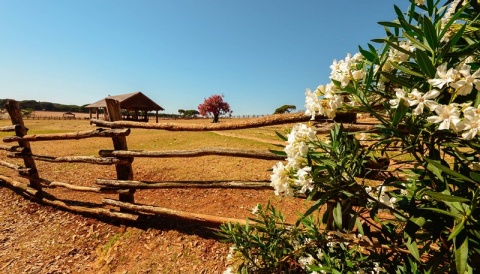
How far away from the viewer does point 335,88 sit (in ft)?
3.89

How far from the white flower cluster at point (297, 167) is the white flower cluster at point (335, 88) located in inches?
4.4

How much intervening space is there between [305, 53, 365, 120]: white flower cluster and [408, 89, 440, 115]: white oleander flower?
28 centimetres


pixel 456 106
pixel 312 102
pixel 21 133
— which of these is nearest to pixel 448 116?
pixel 456 106

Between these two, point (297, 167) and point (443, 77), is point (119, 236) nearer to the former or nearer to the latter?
point (297, 167)

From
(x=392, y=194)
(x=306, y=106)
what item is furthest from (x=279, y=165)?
(x=392, y=194)

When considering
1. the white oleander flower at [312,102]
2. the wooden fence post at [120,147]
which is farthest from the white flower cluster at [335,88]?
the wooden fence post at [120,147]

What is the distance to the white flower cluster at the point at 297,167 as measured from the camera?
1.17m

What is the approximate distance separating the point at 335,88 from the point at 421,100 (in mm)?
361

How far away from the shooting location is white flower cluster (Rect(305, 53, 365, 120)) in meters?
1.14

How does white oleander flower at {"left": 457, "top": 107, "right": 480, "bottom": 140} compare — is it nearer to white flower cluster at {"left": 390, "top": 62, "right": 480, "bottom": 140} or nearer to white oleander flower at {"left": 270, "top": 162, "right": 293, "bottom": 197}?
white flower cluster at {"left": 390, "top": 62, "right": 480, "bottom": 140}

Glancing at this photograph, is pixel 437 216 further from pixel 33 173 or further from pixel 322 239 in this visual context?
pixel 33 173

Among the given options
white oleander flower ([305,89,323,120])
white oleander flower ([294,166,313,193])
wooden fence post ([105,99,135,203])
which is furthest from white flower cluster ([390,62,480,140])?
wooden fence post ([105,99,135,203])

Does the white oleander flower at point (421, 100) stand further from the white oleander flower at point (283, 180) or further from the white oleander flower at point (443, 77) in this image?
the white oleander flower at point (283, 180)

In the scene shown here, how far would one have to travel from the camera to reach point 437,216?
1.08 metres
